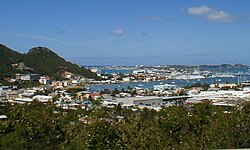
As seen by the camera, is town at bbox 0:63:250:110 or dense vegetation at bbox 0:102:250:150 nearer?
dense vegetation at bbox 0:102:250:150

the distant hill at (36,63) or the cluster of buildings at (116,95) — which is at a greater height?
the distant hill at (36,63)

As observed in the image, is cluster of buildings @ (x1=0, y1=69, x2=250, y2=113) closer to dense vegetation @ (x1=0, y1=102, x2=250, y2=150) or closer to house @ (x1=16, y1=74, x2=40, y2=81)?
house @ (x1=16, y1=74, x2=40, y2=81)

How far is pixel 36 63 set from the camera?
50.4 metres

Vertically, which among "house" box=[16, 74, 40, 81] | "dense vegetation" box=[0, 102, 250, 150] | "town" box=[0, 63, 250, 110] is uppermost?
"dense vegetation" box=[0, 102, 250, 150]

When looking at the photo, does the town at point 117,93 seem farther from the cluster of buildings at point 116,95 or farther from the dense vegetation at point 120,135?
the dense vegetation at point 120,135

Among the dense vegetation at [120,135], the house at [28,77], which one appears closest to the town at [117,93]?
the house at [28,77]

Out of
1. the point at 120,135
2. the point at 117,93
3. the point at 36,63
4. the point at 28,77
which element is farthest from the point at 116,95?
the point at 120,135

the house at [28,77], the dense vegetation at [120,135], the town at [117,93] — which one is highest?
the dense vegetation at [120,135]

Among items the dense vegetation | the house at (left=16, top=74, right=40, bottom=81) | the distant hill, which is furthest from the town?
the dense vegetation

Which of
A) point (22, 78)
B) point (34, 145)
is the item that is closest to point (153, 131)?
point (34, 145)

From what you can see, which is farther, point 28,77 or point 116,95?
point 28,77

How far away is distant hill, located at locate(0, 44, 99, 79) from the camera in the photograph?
4382 centimetres

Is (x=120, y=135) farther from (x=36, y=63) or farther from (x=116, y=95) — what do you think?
(x=36, y=63)

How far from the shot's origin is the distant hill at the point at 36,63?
144ft
